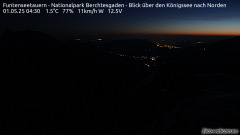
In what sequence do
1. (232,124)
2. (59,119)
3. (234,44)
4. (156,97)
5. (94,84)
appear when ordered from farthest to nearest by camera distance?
1. (234,44)
2. (94,84)
3. (59,119)
4. (156,97)
5. (232,124)

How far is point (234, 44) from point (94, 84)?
568ft

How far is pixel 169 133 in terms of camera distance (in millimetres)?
8266

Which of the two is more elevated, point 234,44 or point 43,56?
point 234,44

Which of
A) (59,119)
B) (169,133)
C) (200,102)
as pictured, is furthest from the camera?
(59,119)

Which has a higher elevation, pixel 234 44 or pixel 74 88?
pixel 234 44

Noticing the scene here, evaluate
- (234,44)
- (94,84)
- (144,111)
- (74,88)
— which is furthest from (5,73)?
(234,44)

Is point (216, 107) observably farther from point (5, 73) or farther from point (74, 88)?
point (5, 73)

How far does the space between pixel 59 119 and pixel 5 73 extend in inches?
1289

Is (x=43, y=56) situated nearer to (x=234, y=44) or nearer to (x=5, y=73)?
(x=5, y=73)

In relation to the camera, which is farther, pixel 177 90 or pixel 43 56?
pixel 43 56

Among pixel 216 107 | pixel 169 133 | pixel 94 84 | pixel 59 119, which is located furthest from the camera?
pixel 94 84

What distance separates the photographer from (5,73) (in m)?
45.3

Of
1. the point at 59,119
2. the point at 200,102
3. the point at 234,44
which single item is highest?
the point at 234,44

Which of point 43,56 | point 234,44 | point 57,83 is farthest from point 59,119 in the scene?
point 234,44
